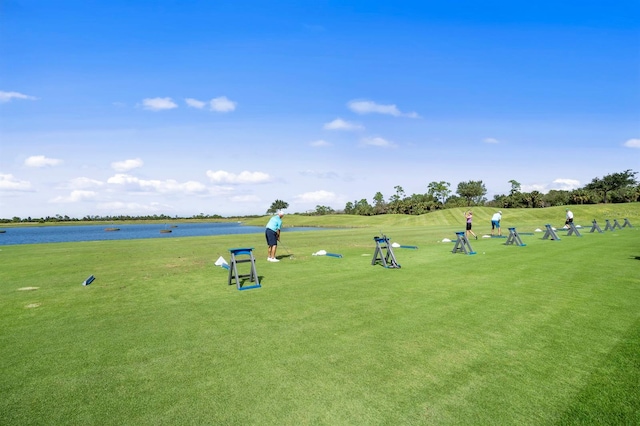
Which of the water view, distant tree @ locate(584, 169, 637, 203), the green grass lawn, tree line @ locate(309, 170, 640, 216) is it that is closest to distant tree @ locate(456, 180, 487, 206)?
tree line @ locate(309, 170, 640, 216)

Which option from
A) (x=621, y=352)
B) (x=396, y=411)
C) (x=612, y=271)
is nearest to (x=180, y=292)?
(x=396, y=411)

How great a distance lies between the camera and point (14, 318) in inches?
322

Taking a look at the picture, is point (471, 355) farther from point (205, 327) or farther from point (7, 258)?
point (7, 258)

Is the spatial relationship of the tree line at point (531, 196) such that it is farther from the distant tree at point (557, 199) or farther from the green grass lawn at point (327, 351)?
the green grass lawn at point (327, 351)

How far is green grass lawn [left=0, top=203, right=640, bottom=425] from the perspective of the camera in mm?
4301

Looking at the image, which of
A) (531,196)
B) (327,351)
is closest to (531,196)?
(531,196)

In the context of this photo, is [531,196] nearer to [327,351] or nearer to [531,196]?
[531,196]

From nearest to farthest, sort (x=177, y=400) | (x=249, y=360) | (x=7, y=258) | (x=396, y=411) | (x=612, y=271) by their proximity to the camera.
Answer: (x=396, y=411) < (x=177, y=400) < (x=249, y=360) < (x=612, y=271) < (x=7, y=258)

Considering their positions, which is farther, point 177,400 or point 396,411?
point 177,400

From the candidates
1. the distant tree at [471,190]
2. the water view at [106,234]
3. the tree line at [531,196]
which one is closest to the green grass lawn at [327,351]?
the water view at [106,234]

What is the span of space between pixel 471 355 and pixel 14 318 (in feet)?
33.2

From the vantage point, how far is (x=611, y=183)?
108375mm

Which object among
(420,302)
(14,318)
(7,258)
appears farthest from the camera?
(7,258)

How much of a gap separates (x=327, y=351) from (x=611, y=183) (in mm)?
138170
